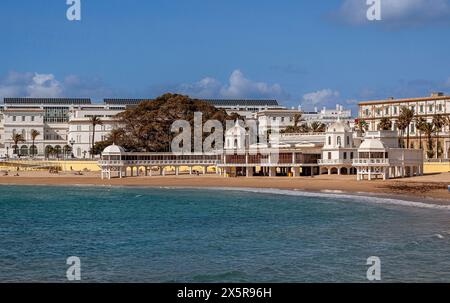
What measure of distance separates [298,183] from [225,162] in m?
17.8

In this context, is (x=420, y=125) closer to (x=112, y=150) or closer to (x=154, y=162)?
(x=154, y=162)

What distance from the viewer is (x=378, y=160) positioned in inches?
2800

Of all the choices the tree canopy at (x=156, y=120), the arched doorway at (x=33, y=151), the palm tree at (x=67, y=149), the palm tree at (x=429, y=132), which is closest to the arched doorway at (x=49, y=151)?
the arched doorway at (x=33, y=151)

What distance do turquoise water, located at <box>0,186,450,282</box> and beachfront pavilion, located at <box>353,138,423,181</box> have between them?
17337 mm

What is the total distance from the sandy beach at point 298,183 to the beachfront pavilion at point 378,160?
184 cm

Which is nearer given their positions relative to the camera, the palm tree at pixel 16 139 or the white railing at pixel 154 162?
the white railing at pixel 154 162

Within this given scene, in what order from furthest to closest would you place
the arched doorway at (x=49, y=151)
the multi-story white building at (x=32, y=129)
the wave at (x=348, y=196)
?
1. the multi-story white building at (x=32, y=129)
2. the arched doorway at (x=49, y=151)
3. the wave at (x=348, y=196)

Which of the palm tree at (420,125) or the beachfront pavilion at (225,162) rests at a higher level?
the palm tree at (420,125)

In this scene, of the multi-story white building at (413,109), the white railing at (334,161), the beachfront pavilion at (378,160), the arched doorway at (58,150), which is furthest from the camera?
the arched doorway at (58,150)

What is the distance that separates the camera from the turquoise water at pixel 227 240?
2425 cm

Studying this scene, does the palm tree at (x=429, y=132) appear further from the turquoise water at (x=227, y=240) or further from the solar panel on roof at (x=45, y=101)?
the solar panel on roof at (x=45, y=101)

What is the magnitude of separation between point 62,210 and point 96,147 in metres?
61.0

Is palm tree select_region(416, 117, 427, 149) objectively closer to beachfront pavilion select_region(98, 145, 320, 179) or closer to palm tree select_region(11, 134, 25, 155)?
beachfront pavilion select_region(98, 145, 320, 179)

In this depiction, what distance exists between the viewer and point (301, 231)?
35.2 metres
